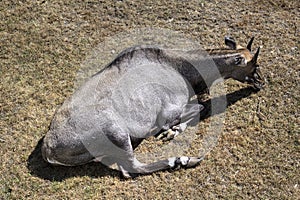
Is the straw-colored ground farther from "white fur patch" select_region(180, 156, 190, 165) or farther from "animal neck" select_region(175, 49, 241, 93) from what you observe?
"animal neck" select_region(175, 49, 241, 93)

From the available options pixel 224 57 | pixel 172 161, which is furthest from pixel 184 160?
pixel 224 57

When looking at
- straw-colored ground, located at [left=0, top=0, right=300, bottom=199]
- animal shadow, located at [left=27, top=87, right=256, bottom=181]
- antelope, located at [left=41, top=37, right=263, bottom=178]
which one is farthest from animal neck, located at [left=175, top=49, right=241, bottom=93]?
animal shadow, located at [left=27, top=87, right=256, bottom=181]

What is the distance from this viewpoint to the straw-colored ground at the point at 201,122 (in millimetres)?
6547

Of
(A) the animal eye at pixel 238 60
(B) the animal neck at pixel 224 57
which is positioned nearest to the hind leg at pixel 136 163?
(B) the animal neck at pixel 224 57

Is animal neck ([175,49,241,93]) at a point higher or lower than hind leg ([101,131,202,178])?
higher

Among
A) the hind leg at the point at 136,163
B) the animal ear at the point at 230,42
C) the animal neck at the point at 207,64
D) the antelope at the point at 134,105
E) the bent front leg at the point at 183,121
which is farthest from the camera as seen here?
the animal ear at the point at 230,42

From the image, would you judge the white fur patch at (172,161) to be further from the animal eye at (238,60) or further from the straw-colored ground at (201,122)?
the animal eye at (238,60)

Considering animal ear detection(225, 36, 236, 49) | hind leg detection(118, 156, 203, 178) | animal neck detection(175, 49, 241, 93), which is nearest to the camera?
hind leg detection(118, 156, 203, 178)

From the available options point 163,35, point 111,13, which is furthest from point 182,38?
point 111,13

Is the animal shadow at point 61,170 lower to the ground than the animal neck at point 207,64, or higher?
lower

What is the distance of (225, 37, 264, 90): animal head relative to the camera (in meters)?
6.77

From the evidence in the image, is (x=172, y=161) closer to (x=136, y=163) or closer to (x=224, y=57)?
(x=136, y=163)

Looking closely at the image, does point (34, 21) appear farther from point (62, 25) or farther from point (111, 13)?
point (111, 13)

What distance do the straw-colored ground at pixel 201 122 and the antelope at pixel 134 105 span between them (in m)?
0.32
